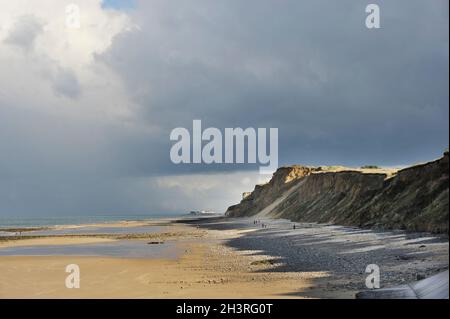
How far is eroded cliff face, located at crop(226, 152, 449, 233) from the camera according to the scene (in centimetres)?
4241

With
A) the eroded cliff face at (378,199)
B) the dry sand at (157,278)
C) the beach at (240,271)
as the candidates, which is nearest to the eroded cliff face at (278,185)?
the eroded cliff face at (378,199)

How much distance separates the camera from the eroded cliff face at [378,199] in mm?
42406

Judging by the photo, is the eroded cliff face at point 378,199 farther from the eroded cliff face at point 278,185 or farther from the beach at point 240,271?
the eroded cliff face at point 278,185

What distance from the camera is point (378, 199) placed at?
56750 millimetres

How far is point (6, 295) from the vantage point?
21078mm

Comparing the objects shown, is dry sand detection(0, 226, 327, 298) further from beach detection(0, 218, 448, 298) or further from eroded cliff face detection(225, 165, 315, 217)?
eroded cliff face detection(225, 165, 315, 217)

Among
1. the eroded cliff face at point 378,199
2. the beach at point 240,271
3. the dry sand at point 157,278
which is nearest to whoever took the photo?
the beach at point 240,271

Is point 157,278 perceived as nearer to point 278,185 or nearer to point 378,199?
point 378,199

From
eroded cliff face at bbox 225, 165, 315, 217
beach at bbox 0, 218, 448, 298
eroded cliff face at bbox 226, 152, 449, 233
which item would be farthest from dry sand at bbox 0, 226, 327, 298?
eroded cliff face at bbox 225, 165, 315, 217

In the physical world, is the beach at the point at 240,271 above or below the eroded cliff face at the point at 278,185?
below

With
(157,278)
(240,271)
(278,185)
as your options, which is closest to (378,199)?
(240,271)

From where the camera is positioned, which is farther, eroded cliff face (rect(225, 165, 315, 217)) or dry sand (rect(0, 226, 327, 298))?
eroded cliff face (rect(225, 165, 315, 217))

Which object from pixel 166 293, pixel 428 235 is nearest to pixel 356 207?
pixel 428 235
